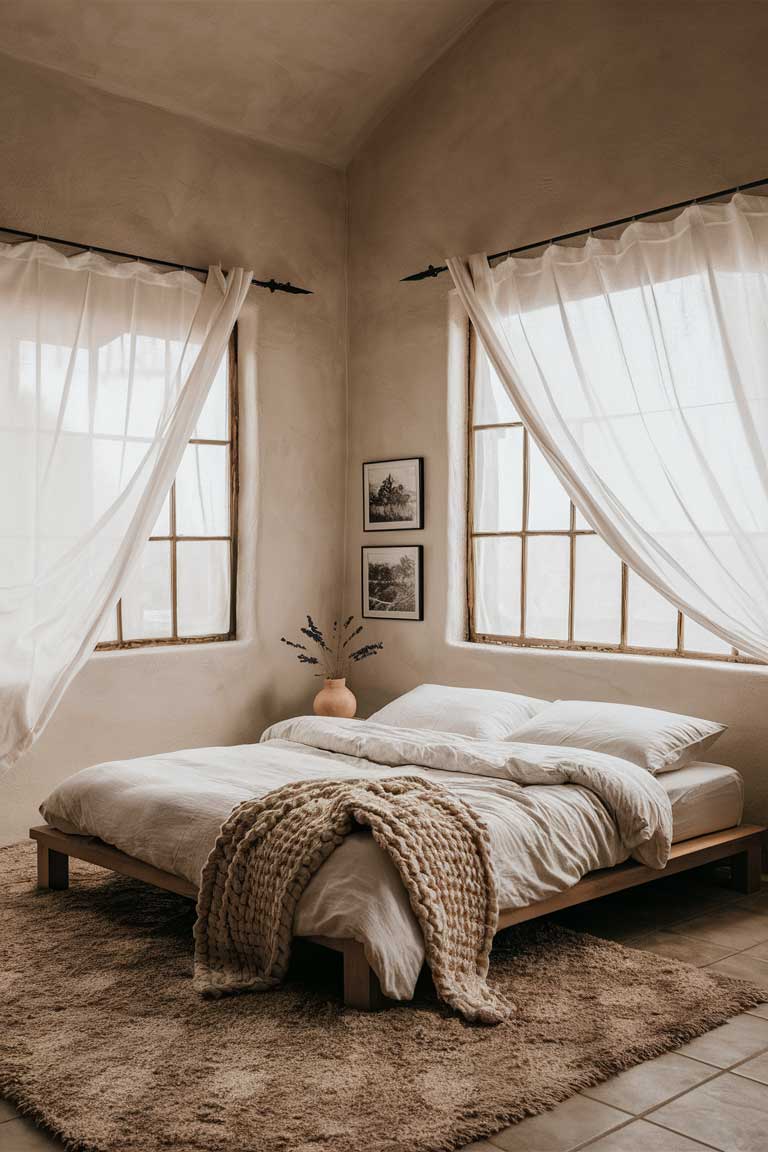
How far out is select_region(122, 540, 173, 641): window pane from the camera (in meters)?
4.98

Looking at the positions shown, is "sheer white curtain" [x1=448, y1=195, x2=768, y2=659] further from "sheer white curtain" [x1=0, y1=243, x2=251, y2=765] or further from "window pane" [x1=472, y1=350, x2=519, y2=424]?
Result: "sheer white curtain" [x1=0, y1=243, x2=251, y2=765]

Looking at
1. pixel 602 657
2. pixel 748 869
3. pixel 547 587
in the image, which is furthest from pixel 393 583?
pixel 748 869

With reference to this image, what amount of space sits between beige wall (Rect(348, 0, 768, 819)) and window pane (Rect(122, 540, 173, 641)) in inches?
43.4

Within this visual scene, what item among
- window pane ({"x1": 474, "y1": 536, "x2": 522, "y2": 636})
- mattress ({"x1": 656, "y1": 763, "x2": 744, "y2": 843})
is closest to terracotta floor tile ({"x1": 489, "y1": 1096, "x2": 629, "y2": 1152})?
mattress ({"x1": 656, "y1": 763, "x2": 744, "y2": 843})

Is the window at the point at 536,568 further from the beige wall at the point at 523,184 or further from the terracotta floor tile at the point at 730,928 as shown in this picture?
the terracotta floor tile at the point at 730,928

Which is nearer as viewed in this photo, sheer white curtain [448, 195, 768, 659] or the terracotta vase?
sheer white curtain [448, 195, 768, 659]

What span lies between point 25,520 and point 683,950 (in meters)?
2.93

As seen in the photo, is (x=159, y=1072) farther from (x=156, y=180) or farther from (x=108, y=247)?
(x=156, y=180)

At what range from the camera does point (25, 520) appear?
4.45 m

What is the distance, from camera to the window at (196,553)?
503 centimetres

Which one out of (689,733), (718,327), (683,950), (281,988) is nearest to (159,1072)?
(281,988)

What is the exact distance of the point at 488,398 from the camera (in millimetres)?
5262

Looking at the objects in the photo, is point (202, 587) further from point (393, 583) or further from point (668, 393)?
point (668, 393)

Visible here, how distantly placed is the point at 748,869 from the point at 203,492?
9.54ft
